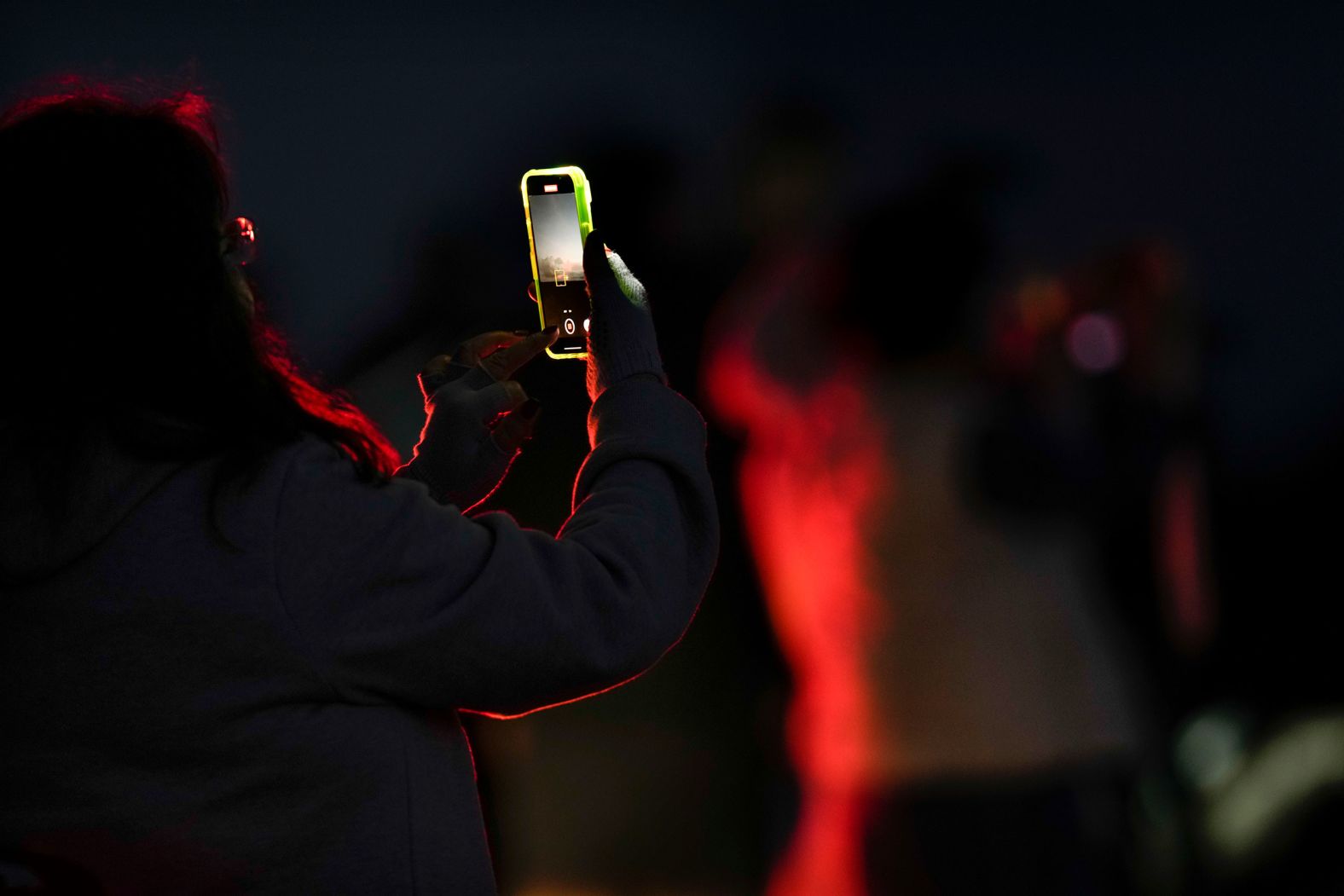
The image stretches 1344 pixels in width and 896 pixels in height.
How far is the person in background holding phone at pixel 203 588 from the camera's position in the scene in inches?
20.8

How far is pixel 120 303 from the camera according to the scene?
55cm

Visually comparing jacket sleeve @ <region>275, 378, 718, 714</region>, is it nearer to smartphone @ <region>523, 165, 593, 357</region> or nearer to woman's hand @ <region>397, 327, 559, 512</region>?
woman's hand @ <region>397, 327, 559, 512</region>

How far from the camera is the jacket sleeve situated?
533 mm

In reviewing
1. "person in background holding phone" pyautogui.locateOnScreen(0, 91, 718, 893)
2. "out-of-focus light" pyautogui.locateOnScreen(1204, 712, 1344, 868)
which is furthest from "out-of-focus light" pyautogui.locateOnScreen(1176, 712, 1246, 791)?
"person in background holding phone" pyautogui.locateOnScreen(0, 91, 718, 893)

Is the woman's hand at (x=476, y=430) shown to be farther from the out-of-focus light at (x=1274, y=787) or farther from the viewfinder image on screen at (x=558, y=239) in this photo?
the out-of-focus light at (x=1274, y=787)

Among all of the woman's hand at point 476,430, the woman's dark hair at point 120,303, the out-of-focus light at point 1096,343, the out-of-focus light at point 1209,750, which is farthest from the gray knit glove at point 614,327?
the out-of-focus light at point 1209,750

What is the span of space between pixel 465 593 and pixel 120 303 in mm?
221

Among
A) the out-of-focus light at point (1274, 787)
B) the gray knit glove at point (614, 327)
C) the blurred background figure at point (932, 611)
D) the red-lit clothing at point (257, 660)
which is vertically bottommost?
the out-of-focus light at point (1274, 787)

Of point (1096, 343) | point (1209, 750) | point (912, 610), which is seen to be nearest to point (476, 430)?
point (912, 610)

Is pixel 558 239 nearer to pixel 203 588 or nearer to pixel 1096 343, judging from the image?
pixel 203 588

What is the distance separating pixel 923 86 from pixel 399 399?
119 cm

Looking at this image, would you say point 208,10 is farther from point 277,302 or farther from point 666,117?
point 666,117

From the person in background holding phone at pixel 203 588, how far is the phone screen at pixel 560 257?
0.93 ft

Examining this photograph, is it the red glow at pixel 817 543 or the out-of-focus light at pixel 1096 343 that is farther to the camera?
the out-of-focus light at pixel 1096 343
